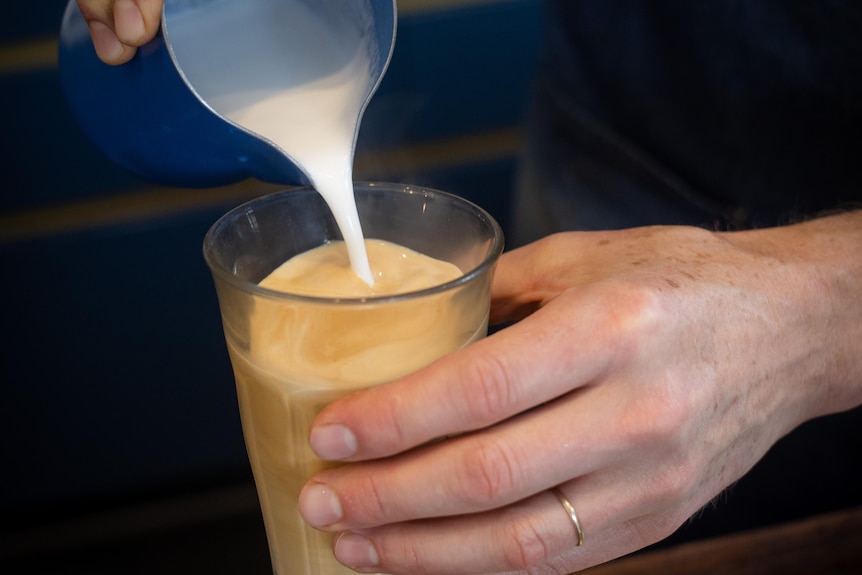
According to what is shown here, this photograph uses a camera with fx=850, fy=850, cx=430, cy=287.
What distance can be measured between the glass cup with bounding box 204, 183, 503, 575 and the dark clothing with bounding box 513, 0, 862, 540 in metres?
0.58

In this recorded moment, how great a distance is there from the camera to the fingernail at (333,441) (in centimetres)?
55

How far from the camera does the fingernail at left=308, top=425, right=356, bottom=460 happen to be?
1.79ft

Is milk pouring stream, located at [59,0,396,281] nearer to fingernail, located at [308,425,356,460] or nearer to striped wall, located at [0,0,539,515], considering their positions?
fingernail, located at [308,425,356,460]

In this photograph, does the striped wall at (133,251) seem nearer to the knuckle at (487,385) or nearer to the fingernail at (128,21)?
the fingernail at (128,21)

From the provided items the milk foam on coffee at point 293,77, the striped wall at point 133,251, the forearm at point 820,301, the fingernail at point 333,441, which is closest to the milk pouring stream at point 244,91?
the milk foam on coffee at point 293,77

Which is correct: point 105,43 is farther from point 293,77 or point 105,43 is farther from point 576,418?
point 576,418

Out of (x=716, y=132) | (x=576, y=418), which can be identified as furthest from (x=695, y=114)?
(x=576, y=418)

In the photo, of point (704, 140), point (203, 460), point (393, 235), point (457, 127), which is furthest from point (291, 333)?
point (203, 460)

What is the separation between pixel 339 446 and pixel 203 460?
5.04 feet

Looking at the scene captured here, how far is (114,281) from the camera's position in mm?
1753

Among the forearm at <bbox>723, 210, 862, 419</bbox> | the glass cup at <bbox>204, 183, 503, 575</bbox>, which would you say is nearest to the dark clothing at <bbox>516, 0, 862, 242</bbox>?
the forearm at <bbox>723, 210, 862, 419</bbox>

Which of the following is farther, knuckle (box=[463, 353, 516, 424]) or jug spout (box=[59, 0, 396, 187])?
jug spout (box=[59, 0, 396, 187])

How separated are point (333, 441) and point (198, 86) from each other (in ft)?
1.09

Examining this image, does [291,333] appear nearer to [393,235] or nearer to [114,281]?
[393,235]
